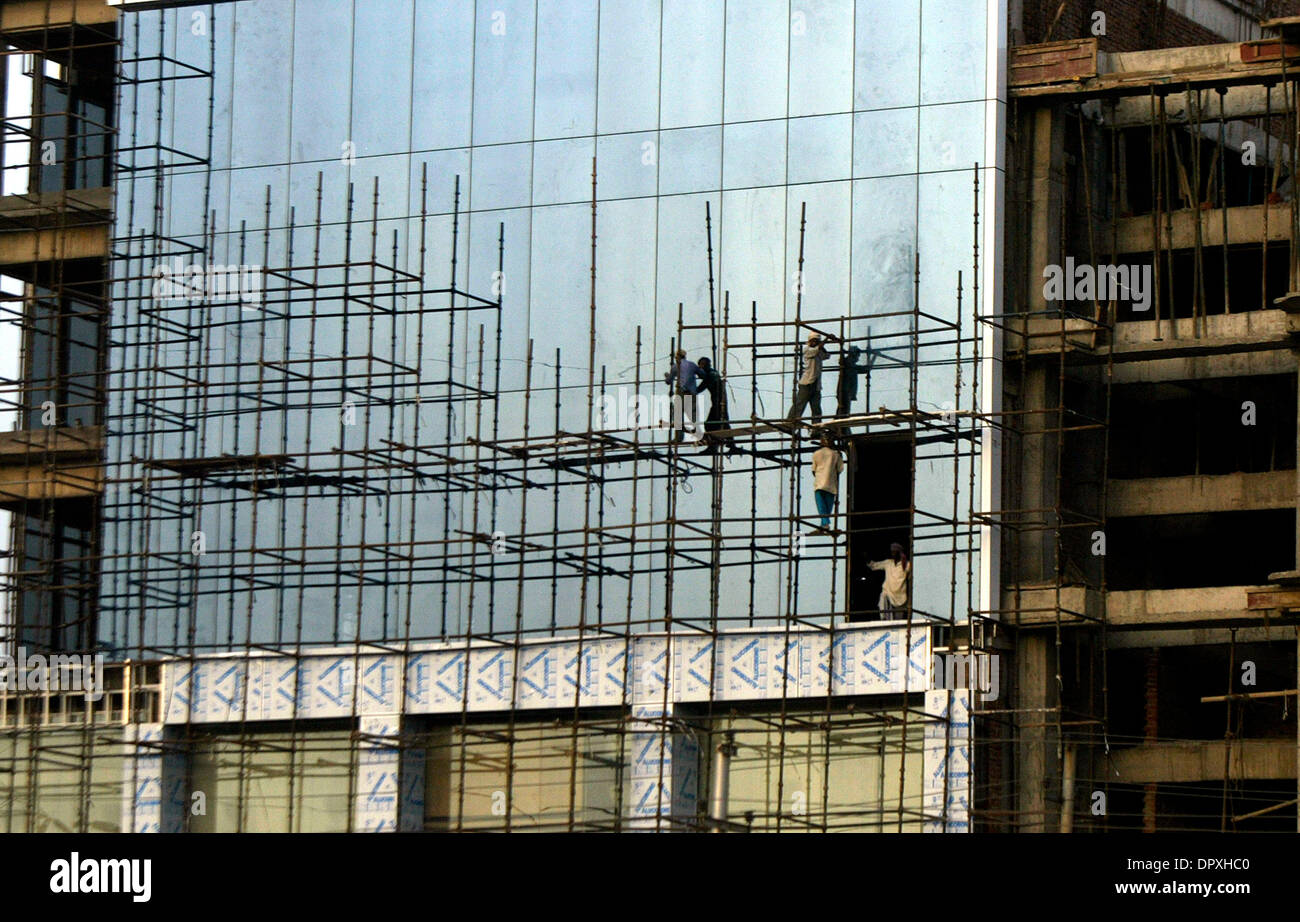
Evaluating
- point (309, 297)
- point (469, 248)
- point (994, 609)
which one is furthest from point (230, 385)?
point (994, 609)

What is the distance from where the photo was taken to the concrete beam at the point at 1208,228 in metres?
38.9

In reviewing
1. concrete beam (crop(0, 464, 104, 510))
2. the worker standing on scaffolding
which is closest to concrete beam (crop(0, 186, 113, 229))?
concrete beam (crop(0, 464, 104, 510))

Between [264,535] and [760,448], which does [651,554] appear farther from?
[264,535]

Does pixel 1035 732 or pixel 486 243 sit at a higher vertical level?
pixel 486 243

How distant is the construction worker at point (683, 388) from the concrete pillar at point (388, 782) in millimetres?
6392

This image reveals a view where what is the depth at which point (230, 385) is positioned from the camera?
41.3 metres

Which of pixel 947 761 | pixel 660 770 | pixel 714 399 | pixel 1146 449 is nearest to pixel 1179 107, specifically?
pixel 1146 449

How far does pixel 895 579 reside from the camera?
35688 mm

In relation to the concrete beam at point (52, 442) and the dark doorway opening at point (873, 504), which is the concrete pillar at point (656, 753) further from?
the concrete beam at point (52, 442)

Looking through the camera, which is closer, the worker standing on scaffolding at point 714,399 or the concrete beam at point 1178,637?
the concrete beam at point 1178,637

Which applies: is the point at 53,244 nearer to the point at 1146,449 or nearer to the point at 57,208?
the point at 57,208

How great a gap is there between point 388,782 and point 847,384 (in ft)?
30.7

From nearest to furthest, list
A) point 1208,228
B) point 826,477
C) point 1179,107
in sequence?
point 826,477, point 1179,107, point 1208,228

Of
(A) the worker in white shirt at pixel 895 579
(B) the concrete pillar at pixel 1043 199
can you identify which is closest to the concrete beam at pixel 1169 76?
(B) the concrete pillar at pixel 1043 199
